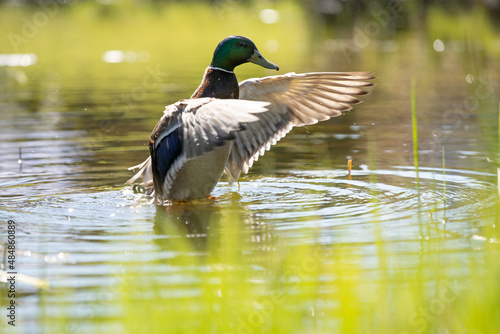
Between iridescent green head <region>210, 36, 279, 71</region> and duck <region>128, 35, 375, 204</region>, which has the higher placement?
iridescent green head <region>210, 36, 279, 71</region>

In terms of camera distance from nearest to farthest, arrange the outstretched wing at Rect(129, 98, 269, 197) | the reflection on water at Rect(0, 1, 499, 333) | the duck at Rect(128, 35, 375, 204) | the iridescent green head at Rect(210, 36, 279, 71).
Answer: the reflection on water at Rect(0, 1, 499, 333) < the outstretched wing at Rect(129, 98, 269, 197) < the duck at Rect(128, 35, 375, 204) < the iridescent green head at Rect(210, 36, 279, 71)

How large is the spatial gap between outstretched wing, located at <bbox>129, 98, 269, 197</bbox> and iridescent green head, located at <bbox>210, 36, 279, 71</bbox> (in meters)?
0.99

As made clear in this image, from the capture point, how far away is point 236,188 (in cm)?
712

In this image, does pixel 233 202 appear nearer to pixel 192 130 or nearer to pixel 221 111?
pixel 192 130

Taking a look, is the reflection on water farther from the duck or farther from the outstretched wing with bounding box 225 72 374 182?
the outstretched wing with bounding box 225 72 374 182

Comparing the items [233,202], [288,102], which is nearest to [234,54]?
[288,102]

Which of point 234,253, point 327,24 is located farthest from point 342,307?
point 327,24

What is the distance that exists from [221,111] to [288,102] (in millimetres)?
2131

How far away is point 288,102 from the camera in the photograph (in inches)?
286

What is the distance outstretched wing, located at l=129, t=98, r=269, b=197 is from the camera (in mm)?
5051

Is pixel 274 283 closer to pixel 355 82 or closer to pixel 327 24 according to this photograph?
pixel 355 82

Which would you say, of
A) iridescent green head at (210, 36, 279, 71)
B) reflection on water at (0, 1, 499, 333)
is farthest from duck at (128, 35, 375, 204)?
reflection on water at (0, 1, 499, 333)

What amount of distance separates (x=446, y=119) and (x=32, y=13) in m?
24.0

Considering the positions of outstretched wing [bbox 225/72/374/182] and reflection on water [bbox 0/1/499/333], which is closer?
reflection on water [bbox 0/1/499/333]
